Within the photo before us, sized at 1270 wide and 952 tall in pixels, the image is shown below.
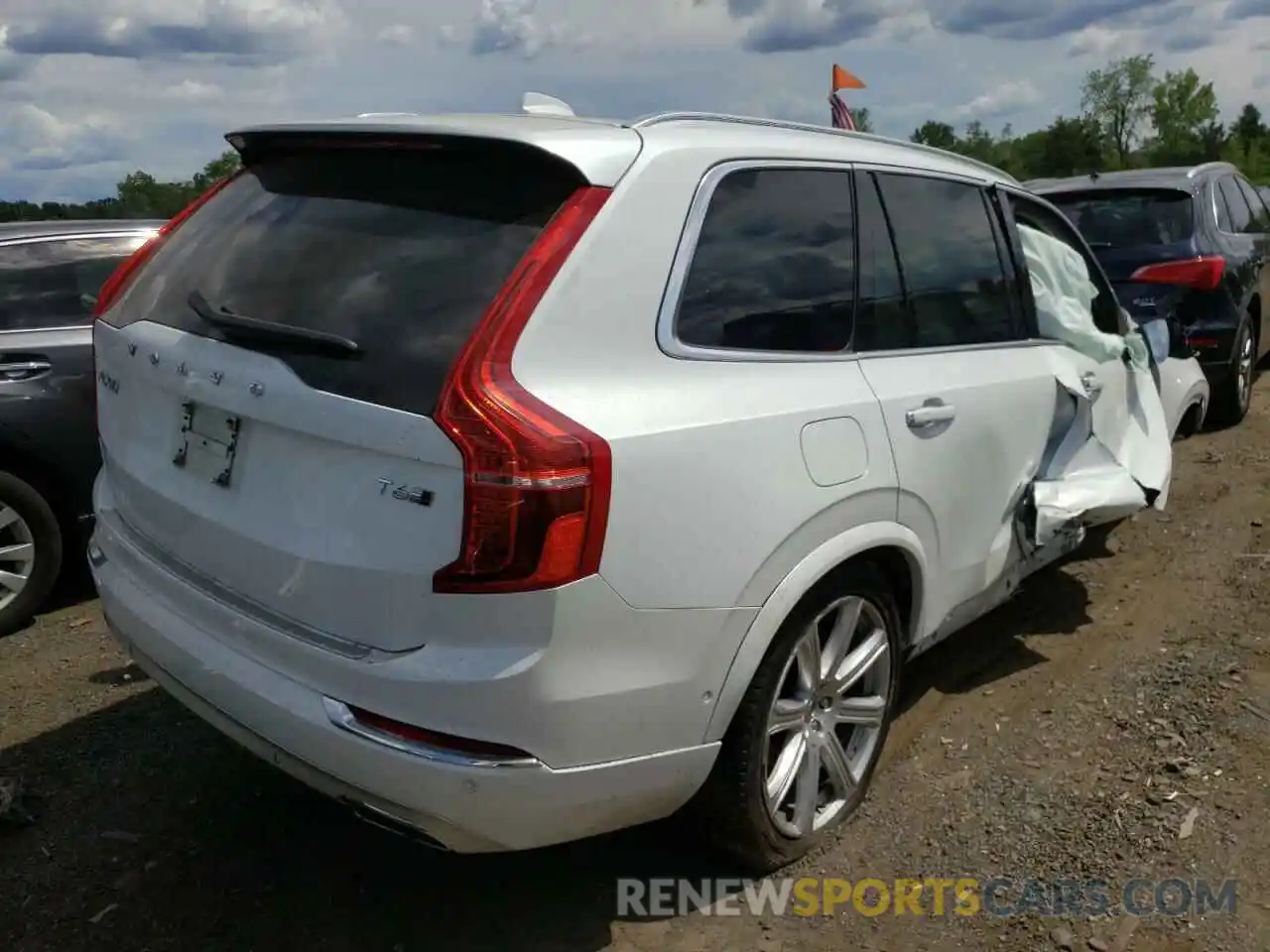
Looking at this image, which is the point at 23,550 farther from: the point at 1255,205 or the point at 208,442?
the point at 1255,205

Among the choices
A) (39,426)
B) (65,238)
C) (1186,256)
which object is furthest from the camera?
(1186,256)

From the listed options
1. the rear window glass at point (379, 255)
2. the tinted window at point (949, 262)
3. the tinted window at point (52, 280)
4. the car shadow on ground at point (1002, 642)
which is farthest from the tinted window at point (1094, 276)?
the tinted window at point (52, 280)

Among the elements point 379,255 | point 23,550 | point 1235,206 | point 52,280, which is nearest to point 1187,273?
point 1235,206

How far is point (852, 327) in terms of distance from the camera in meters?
3.06

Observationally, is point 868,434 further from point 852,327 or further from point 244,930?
point 244,930

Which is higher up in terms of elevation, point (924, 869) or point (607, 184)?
point (607, 184)

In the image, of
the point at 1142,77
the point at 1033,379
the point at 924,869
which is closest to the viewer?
the point at 924,869

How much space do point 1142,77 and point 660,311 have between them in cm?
7900

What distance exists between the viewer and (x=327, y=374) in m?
2.37

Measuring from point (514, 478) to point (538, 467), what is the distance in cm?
5

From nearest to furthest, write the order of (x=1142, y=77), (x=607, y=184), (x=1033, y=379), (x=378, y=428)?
1. (x=378, y=428)
2. (x=607, y=184)
3. (x=1033, y=379)
4. (x=1142, y=77)

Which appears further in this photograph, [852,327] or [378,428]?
[852,327]

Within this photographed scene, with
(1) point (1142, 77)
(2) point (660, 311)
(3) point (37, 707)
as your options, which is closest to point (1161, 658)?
(2) point (660, 311)

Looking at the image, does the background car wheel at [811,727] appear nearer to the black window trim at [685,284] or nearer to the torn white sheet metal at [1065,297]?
the black window trim at [685,284]
